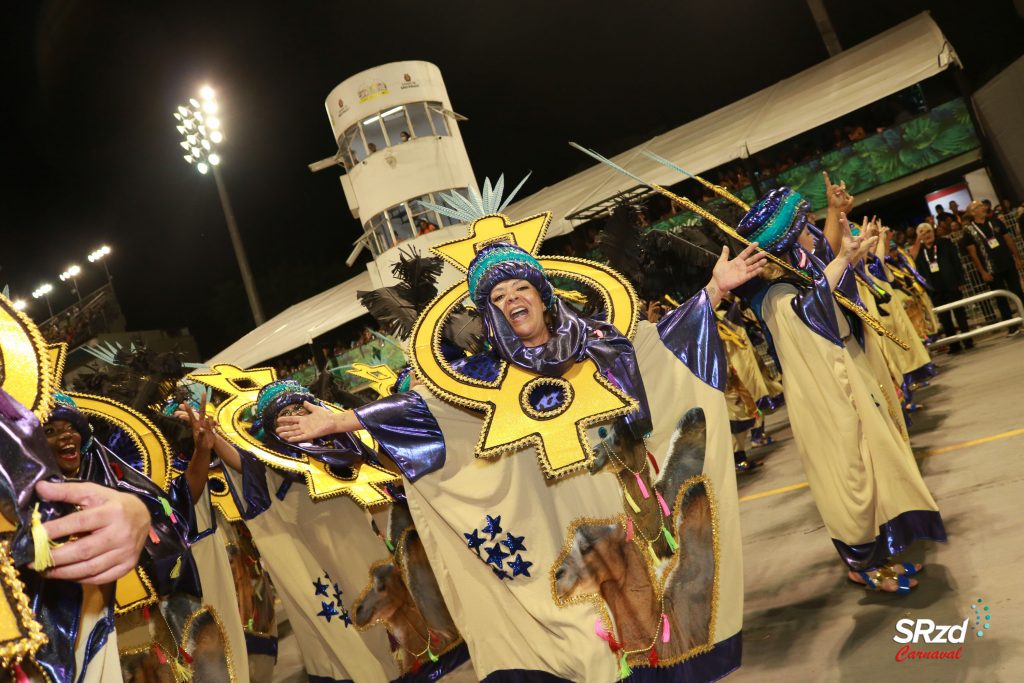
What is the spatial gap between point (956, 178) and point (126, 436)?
529 inches

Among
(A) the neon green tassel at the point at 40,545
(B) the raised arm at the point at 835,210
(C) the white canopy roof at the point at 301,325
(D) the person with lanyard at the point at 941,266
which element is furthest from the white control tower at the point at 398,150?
(A) the neon green tassel at the point at 40,545

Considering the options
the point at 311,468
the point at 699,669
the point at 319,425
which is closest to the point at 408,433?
the point at 319,425

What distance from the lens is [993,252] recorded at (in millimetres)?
10352

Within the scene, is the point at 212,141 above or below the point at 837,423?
above

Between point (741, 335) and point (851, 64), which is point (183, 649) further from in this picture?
point (851, 64)

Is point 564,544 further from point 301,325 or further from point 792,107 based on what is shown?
point 301,325

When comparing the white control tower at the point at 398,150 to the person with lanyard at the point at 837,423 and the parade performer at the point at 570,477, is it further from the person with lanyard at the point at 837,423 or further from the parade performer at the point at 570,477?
the parade performer at the point at 570,477

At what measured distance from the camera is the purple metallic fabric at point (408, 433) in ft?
10.5

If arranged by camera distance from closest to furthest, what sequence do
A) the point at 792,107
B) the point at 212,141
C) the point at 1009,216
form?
the point at 1009,216 < the point at 792,107 < the point at 212,141

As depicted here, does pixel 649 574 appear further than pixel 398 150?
No

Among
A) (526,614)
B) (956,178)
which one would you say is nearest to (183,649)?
(526,614)

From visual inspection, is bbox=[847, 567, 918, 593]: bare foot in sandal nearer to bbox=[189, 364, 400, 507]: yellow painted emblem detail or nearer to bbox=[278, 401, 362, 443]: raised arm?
bbox=[278, 401, 362, 443]: raised arm

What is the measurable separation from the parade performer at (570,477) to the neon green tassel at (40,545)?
190 centimetres

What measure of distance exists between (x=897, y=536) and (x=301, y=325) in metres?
18.6
